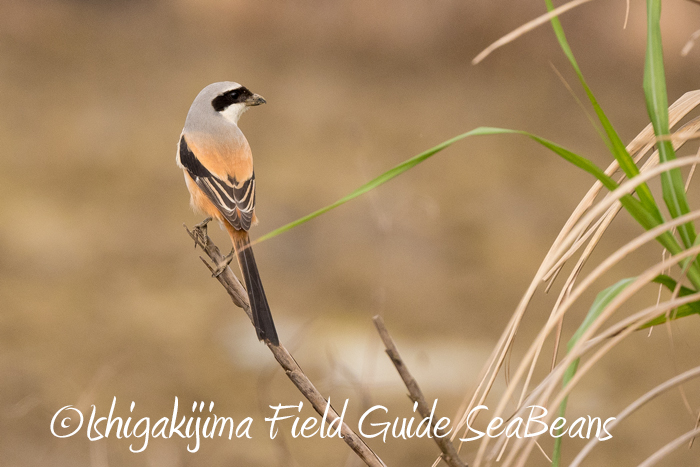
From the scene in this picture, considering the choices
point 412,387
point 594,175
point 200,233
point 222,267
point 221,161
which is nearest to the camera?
point 412,387

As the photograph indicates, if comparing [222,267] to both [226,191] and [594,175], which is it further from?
[594,175]

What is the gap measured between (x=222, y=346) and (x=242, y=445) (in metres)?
1.17

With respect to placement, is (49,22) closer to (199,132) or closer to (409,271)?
(409,271)

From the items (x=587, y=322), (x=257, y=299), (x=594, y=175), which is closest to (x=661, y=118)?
(x=594, y=175)

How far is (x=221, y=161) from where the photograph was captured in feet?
5.83

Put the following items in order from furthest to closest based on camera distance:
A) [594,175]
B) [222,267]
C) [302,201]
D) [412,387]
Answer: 1. [302,201]
2. [222,267]
3. [594,175]
4. [412,387]

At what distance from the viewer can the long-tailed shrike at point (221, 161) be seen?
1651mm

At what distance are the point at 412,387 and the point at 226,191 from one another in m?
1.13

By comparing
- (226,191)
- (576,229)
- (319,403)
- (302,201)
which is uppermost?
(576,229)

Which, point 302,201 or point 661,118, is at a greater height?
point 661,118

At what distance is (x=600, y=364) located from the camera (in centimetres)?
621

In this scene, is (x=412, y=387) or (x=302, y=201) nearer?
(x=412, y=387)

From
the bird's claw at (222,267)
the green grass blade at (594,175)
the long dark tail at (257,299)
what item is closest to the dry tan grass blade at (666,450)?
the green grass blade at (594,175)

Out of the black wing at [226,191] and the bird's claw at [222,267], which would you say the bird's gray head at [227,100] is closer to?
the black wing at [226,191]
